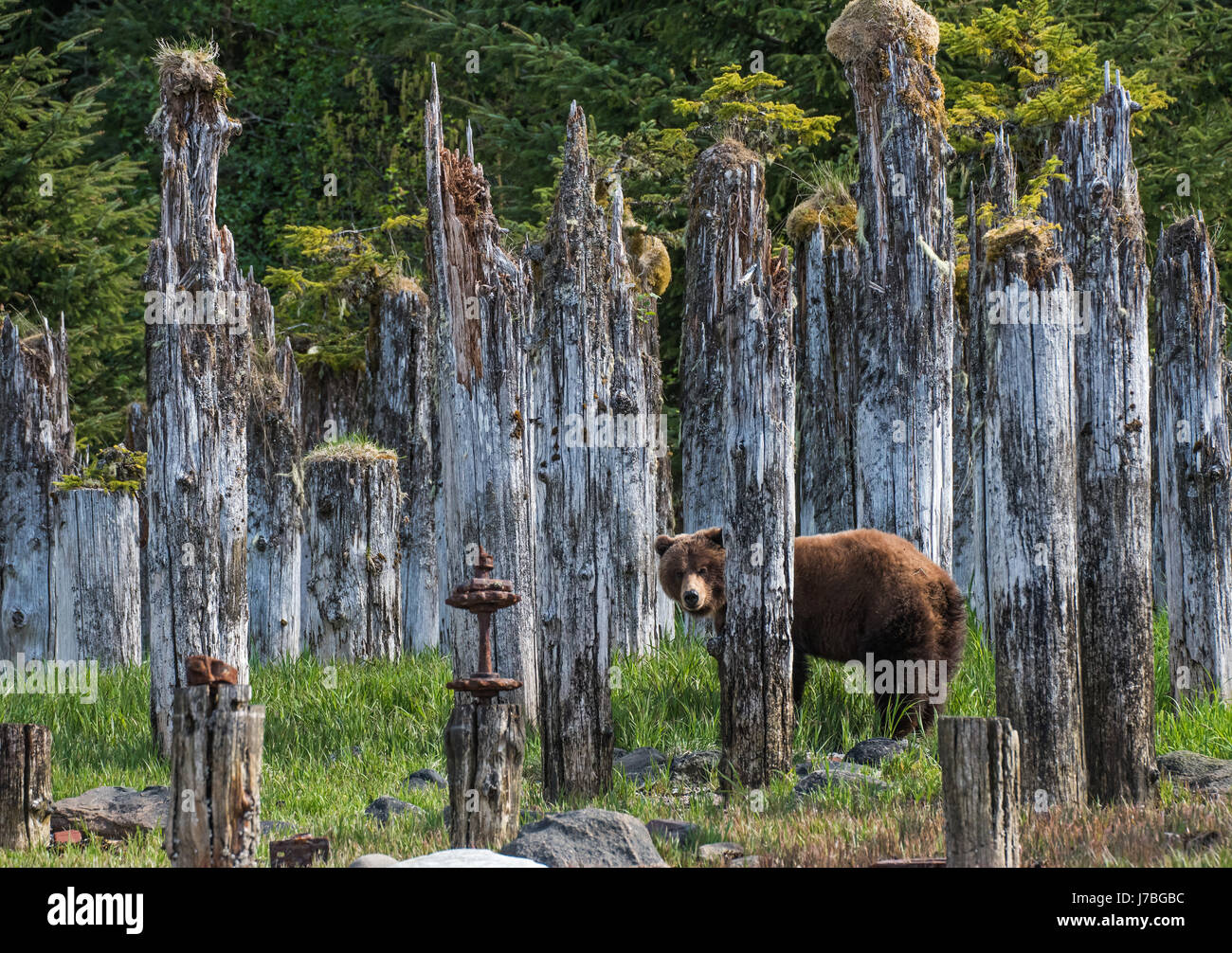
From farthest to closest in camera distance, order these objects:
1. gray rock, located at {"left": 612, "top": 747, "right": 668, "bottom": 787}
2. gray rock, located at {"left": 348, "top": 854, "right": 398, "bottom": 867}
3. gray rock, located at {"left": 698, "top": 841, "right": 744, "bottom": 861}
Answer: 1. gray rock, located at {"left": 612, "top": 747, "right": 668, "bottom": 787}
2. gray rock, located at {"left": 698, "top": 841, "right": 744, "bottom": 861}
3. gray rock, located at {"left": 348, "top": 854, "right": 398, "bottom": 867}

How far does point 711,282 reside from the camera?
10750mm

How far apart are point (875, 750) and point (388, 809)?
2.83m

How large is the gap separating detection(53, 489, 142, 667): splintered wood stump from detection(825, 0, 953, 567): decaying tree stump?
20.9 feet

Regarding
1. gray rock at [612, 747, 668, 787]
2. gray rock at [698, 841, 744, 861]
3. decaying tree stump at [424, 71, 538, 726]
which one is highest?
decaying tree stump at [424, 71, 538, 726]

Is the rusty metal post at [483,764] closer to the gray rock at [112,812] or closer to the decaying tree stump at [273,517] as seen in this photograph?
the gray rock at [112,812]

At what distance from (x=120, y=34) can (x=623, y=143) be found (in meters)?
14.5

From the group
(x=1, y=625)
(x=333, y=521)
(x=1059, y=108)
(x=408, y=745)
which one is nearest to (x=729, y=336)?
(x=408, y=745)

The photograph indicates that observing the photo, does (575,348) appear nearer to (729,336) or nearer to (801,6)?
(729,336)

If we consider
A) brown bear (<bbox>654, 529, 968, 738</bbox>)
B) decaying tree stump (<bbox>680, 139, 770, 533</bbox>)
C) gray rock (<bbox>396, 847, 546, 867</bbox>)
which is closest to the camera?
gray rock (<bbox>396, 847, 546, 867</bbox>)

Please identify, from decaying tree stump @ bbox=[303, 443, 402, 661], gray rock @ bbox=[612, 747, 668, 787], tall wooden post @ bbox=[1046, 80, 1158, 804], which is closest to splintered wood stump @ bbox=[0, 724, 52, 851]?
gray rock @ bbox=[612, 747, 668, 787]

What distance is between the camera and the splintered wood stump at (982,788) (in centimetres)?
508

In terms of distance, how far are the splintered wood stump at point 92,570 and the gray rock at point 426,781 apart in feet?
15.2

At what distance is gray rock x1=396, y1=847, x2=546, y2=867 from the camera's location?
507 cm

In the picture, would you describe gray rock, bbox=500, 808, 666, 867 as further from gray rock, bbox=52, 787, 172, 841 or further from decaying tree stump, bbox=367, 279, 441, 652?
decaying tree stump, bbox=367, 279, 441, 652
